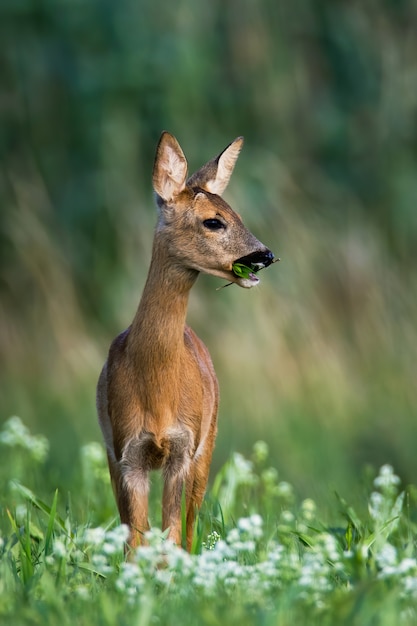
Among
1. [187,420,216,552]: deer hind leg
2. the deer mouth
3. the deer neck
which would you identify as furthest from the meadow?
the deer mouth

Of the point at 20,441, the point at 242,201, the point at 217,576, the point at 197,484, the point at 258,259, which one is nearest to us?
the point at 217,576

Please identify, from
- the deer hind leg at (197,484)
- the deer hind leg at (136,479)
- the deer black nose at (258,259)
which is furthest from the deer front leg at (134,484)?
the deer black nose at (258,259)

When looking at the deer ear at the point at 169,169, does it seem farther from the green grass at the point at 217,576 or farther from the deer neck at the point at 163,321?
the green grass at the point at 217,576

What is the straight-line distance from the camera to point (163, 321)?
601cm

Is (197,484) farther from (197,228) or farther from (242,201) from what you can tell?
(242,201)

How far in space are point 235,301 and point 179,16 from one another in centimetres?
307

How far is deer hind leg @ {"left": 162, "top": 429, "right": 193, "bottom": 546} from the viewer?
5.97 m

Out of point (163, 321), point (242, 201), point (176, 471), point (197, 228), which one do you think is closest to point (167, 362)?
point (163, 321)

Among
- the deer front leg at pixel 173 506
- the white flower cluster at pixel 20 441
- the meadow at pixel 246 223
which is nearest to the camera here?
the deer front leg at pixel 173 506

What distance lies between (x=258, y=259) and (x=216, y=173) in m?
0.64

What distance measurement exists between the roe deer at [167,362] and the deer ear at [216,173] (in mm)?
155

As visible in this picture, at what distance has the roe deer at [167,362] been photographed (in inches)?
233

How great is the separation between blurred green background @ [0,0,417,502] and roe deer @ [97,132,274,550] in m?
3.32

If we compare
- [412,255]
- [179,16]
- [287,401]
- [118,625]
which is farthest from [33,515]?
[179,16]
